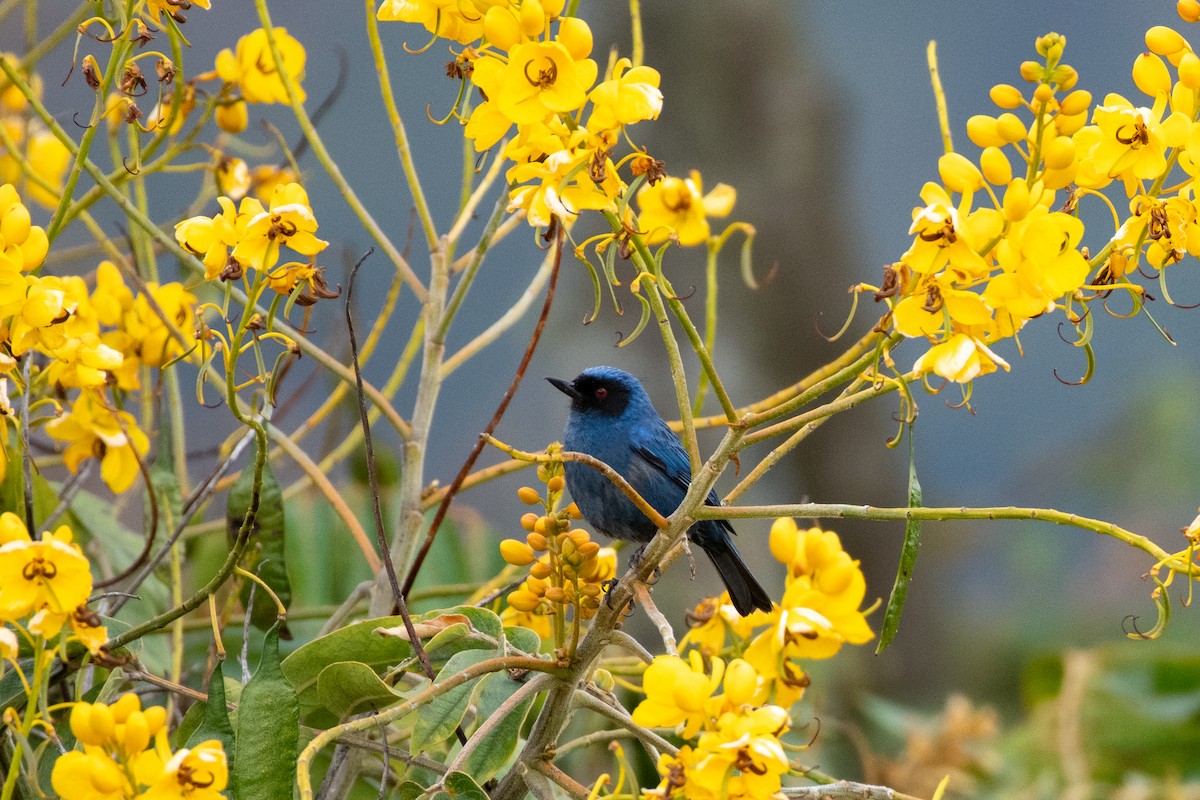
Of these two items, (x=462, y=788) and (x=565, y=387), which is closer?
(x=462, y=788)

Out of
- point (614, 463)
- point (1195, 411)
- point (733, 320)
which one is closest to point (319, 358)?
point (614, 463)

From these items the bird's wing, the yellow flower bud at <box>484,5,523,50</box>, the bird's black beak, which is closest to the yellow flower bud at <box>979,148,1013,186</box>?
the yellow flower bud at <box>484,5,523,50</box>

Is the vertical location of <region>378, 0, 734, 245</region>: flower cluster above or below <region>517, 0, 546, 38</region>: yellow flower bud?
below

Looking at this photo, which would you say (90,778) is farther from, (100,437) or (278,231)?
(100,437)

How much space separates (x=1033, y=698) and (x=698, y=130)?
1980mm

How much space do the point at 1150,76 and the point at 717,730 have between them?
1.35 feet

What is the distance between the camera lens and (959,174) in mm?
596

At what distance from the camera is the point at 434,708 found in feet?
2.32

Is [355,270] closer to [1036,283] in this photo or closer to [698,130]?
[1036,283]

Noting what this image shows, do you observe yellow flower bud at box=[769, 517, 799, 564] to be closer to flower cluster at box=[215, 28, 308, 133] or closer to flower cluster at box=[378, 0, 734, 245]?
flower cluster at box=[378, 0, 734, 245]

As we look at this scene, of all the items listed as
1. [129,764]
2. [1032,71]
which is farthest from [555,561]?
[1032,71]

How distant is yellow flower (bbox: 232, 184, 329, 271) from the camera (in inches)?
25.8

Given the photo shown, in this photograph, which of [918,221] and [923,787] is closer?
[918,221]

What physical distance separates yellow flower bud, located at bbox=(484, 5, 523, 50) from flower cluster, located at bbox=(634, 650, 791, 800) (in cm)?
31
